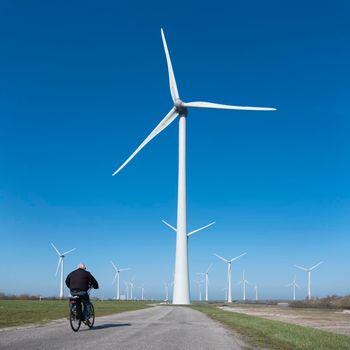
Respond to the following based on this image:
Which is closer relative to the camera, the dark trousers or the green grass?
the dark trousers

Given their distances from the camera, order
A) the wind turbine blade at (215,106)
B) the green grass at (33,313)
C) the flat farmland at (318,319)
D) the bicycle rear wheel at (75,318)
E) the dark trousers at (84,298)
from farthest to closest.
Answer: the wind turbine blade at (215,106) < the flat farmland at (318,319) < the green grass at (33,313) < the dark trousers at (84,298) < the bicycle rear wheel at (75,318)

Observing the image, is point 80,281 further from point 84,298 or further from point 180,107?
point 180,107

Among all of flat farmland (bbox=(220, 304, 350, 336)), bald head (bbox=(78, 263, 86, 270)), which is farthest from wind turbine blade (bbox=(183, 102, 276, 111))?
bald head (bbox=(78, 263, 86, 270))

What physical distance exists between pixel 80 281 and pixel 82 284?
0.40 feet

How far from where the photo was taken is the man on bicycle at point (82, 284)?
17453mm

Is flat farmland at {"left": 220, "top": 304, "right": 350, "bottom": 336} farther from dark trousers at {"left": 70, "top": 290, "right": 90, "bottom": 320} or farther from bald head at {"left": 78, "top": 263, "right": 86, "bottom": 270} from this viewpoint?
bald head at {"left": 78, "top": 263, "right": 86, "bottom": 270}

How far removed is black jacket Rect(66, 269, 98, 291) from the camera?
17.5 metres

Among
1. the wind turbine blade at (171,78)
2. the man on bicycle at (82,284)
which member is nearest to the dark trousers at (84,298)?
the man on bicycle at (82,284)

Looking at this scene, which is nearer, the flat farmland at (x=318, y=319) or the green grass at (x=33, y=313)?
the green grass at (x=33, y=313)

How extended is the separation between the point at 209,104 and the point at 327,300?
35198mm

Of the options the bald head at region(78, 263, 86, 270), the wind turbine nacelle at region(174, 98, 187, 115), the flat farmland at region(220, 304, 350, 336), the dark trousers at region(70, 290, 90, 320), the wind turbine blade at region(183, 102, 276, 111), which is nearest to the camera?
the dark trousers at region(70, 290, 90, 320)

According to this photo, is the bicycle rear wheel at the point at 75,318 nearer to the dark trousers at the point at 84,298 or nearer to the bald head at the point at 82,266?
the dark trousers at the point at 84,298

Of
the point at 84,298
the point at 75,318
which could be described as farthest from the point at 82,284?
the point at 75,318

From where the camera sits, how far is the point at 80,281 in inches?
690
